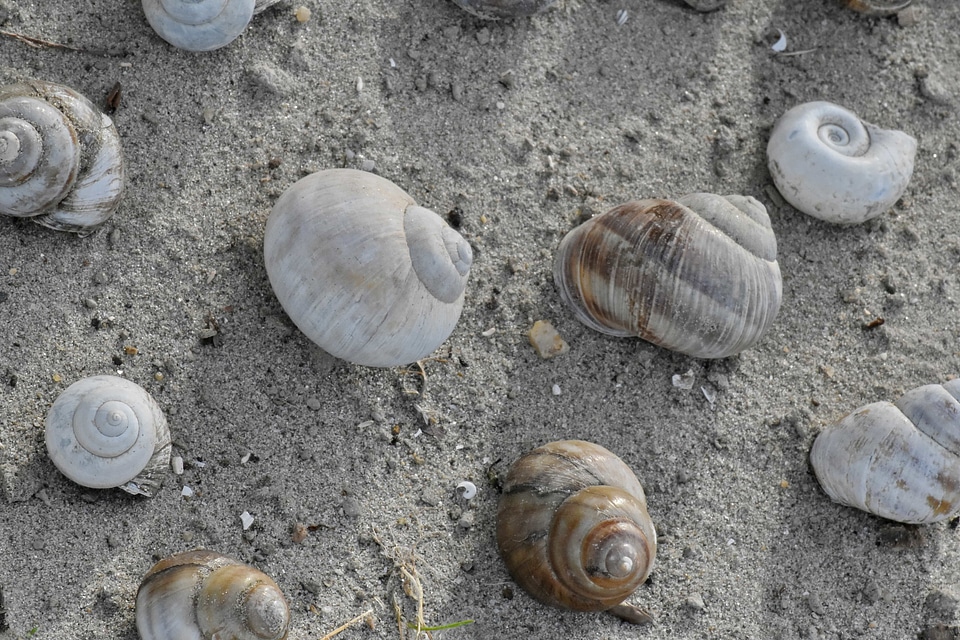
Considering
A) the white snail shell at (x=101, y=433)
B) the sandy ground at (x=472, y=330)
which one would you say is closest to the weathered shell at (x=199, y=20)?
the sandy ground at (x=472, y=330)

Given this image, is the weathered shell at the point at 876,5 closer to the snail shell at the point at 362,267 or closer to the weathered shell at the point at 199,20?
the snail shell at the point at 362,267

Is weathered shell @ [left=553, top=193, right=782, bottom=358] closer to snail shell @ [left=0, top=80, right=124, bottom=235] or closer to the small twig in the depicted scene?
the small twig

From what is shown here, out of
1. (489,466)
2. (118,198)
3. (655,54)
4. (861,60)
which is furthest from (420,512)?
(861,60)

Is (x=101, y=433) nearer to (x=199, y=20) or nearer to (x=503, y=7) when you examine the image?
(x=199, y=20)

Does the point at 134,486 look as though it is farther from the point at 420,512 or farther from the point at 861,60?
the point at 861,60

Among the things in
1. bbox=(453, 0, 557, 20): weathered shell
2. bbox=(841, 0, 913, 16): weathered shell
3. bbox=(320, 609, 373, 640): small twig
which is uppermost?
bbox=(453, 0, 557, 20): weathered shell

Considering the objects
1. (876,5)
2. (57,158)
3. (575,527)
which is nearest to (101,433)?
(57,158)

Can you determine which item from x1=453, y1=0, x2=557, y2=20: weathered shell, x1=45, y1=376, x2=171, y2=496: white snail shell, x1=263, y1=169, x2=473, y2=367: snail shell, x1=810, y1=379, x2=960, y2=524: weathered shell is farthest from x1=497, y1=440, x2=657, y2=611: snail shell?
x1=453, y1=0, x2=557, y2=20: weathered shell
